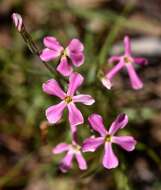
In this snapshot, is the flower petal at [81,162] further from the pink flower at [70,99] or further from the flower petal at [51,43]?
the flower petal at [51,43]

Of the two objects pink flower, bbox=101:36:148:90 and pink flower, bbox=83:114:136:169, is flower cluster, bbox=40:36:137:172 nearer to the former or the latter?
pink flower, bbox=83:114:136:169

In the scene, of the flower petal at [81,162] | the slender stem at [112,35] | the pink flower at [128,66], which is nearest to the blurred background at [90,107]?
the slender stem at [112,35]

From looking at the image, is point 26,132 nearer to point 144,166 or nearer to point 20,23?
point 144,166

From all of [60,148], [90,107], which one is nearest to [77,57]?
[60,148]

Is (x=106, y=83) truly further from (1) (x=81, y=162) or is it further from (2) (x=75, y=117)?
(1) (x=81, y=162)

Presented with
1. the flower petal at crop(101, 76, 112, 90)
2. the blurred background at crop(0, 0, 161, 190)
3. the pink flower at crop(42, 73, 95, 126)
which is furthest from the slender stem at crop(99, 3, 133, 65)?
the pink flower at crop(42, 73, 95, 126)

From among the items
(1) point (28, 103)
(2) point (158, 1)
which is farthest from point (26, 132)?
(2) point (158, 1)

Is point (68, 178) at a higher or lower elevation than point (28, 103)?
lower
